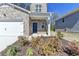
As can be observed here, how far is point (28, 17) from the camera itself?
505 centimetres

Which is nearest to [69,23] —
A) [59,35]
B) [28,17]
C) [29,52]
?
[59,35]

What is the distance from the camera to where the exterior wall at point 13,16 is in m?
5.02

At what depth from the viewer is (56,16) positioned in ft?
16.6

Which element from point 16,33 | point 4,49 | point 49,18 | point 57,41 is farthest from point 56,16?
point 4,49

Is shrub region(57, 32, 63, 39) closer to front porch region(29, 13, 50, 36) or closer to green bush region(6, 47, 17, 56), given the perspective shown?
front porch region(29, 13, 50, 36)

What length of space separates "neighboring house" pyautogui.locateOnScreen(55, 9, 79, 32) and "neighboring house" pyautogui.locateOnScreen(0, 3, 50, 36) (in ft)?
0.77

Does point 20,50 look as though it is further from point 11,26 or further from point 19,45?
point 11,26

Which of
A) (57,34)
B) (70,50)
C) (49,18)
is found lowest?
(70,50)

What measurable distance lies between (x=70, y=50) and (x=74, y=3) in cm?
91

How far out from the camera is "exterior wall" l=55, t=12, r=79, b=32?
502 centimetres

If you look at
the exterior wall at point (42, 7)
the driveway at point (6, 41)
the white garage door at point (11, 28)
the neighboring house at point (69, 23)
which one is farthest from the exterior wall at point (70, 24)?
the driveway at point (6, 41)

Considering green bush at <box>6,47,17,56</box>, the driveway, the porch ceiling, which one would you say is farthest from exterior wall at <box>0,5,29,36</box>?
green bush at <box>6,47,17,56</box>

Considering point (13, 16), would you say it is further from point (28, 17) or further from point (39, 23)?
point (39, 23)

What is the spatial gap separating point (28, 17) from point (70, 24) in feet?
2.74
